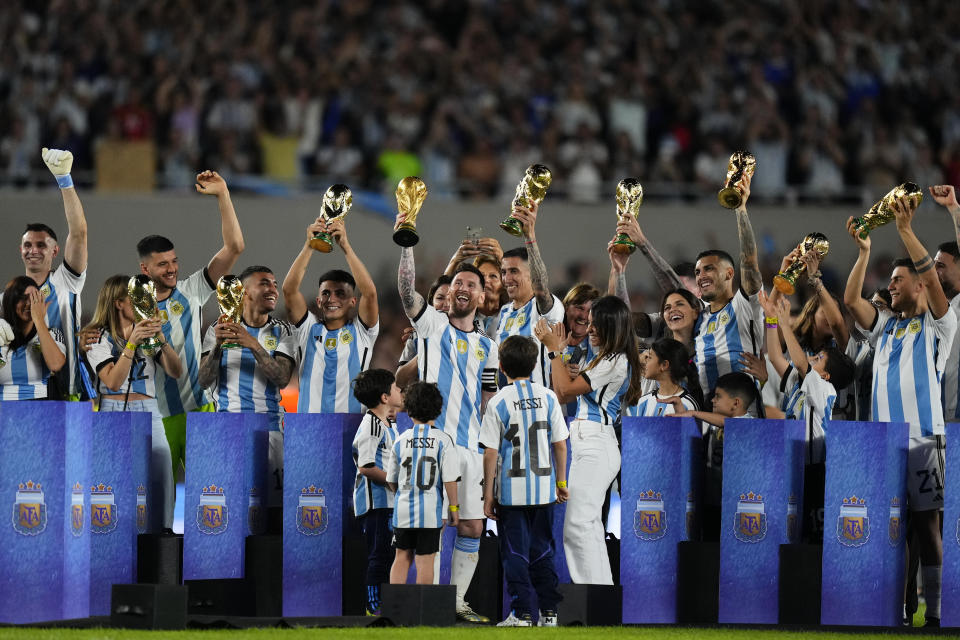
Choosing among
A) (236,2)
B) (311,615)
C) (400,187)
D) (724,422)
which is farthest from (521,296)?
(236,2)

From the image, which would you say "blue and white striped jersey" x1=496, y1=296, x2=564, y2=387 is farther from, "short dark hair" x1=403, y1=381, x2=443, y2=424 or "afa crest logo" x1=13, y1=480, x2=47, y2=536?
"afa crest logo" x1=13, y1=480, x2=47, y2=536

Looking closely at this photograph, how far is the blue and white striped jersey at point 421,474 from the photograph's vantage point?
7.49 meters

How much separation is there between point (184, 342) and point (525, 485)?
8.24 ft

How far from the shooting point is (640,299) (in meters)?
14.9

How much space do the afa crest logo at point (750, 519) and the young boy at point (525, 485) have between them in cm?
98

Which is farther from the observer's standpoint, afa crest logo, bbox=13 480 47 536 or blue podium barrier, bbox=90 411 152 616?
blue podium barrier, bbox=90 411 152 616

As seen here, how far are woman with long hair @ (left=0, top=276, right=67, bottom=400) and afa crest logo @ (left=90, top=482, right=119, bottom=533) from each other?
72 centimetres

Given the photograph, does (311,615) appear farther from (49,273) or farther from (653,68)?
(653,68)

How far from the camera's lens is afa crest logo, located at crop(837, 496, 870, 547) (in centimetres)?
762

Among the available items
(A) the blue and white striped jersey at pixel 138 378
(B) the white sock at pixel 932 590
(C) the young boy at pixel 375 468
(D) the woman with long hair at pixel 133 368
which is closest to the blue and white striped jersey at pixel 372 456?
(C) the young boy at pixel 375 468

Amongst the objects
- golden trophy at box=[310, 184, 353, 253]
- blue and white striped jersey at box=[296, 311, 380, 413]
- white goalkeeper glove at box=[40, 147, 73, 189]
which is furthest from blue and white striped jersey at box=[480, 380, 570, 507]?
white goalkeeper glove at box=[40, 147, 73, 189]

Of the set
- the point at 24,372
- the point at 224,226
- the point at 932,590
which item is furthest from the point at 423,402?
the point at 932,590

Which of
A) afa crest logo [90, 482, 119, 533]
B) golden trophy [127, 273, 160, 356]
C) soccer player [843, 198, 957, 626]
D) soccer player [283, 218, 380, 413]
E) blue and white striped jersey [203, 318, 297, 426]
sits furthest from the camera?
soccer player [283, 218, 380, 413]

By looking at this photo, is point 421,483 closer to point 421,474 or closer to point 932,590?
point 421,474
